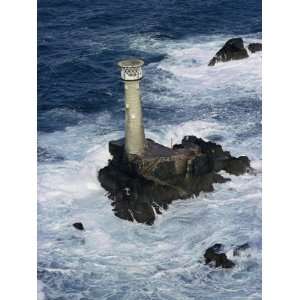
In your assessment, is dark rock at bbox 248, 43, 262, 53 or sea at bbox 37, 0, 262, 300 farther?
dark rock at bbox 248, 43, 262, 53

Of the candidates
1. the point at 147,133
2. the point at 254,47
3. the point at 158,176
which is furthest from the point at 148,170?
the point at 254,47

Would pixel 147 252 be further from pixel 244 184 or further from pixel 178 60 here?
pixel 178 60

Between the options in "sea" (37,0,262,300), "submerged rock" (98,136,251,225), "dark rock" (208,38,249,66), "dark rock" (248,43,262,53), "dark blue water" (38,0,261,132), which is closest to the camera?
"sea" (37,0,262,300)

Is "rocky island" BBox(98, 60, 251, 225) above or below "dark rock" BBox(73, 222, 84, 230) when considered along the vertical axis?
above

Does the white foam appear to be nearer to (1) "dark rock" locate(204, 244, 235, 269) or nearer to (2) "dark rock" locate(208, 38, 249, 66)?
(1) "dark rock" locate(204, 244, 235, 269)

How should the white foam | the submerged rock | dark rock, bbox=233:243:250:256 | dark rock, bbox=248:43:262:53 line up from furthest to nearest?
dark rock, bbox=248:43:262:53, the submerged rock, dark rock, bbox=233:243:250:256, the white foam

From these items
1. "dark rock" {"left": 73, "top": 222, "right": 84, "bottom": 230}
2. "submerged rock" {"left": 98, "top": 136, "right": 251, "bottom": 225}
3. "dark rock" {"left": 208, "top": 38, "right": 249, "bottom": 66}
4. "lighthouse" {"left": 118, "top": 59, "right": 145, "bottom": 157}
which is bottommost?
"dark rock" {"left": 73, "top": 222, "right": 84, "bottom": 230}

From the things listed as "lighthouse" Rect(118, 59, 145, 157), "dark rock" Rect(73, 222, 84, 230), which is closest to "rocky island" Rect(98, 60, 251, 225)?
"lighthouse" Rect(118, 59, 145, 157)
